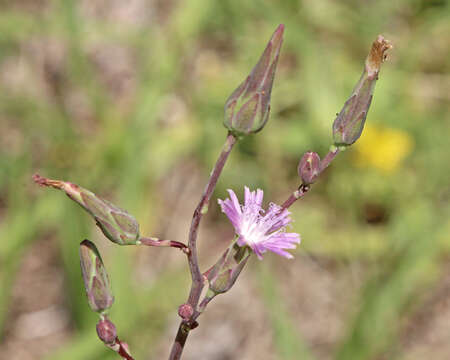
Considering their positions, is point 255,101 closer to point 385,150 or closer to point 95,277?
point 95,277

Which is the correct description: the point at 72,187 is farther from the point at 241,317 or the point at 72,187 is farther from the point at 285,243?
the point at 241,317

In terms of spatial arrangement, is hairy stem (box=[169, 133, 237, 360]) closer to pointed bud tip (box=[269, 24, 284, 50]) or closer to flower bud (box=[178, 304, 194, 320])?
flower bud (box=[178, 304, 194, 320])

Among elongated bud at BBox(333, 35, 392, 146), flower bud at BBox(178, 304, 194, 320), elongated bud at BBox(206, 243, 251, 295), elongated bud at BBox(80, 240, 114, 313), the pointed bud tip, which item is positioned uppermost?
the pointed bud tip

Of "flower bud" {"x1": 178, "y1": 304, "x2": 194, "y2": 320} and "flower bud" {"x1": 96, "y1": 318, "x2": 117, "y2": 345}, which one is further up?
"flower bud" {"x1": 96, "y1": 318, "x2": 117, "y2": 345}

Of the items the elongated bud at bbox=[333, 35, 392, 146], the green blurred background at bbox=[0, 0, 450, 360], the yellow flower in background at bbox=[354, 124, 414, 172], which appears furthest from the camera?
the yellow flower in background at bbox=[354, 124, 414, 172]

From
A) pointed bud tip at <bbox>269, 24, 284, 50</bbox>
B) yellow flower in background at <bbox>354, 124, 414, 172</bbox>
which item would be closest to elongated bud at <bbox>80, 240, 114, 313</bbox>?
pointed bud tip at <bbox>269, 24, 284, 50</bbox>

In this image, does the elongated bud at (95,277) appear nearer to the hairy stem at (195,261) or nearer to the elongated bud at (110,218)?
the elongated bud at (110,218)

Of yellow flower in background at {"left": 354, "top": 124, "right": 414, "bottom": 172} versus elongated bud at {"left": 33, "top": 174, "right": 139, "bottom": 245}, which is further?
yellow flower in background at {"left": 354, "top": 124, "right": 414, "bottom": 172}

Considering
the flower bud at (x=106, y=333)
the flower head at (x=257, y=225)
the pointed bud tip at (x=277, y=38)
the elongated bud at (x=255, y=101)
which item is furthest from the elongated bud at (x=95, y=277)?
the pointed bud tip at (x=277, y=38)

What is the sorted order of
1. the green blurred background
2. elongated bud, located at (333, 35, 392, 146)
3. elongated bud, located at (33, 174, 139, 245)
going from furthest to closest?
the green blurred background < elongated bud, located at (333, 35, 392, 146) < elongated bud, located at (33, 174, 139, 245)
